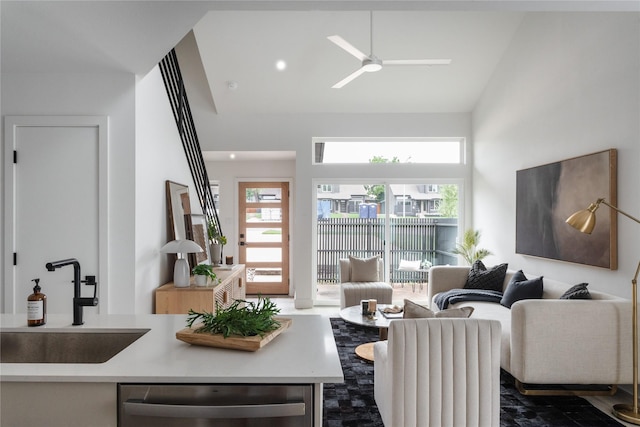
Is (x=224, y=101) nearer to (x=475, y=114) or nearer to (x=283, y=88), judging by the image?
(x=283, y=88)

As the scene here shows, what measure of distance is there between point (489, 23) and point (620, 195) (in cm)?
270

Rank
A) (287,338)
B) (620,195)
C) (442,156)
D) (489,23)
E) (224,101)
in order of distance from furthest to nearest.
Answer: (442,156) < (224,101) < (489,23) < (620,195) < (287,338)

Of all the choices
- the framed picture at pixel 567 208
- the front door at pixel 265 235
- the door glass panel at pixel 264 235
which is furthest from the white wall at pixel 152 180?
the framed picture at pixel 567 208

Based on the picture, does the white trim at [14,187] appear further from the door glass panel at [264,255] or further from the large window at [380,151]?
the door glass panel at [264,255]

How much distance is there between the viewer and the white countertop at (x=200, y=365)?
1227mm

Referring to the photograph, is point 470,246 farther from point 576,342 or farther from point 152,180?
point 152,180

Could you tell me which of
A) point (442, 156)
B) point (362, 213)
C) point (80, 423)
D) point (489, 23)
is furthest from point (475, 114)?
point (80, 423)

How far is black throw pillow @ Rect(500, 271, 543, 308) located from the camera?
3.90m

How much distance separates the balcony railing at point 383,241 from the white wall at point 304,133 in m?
0.35

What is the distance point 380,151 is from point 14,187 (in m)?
4.73

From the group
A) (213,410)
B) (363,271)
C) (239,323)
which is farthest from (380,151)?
(213,410)

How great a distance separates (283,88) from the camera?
5.70 metres

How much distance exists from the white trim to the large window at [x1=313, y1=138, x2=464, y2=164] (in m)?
3.62

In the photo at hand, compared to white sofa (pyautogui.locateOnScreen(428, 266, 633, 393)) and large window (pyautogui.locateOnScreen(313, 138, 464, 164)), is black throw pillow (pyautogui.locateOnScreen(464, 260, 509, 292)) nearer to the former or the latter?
white sofa (pyautogui.locateOnScreen(428, 266, 633, 393))
